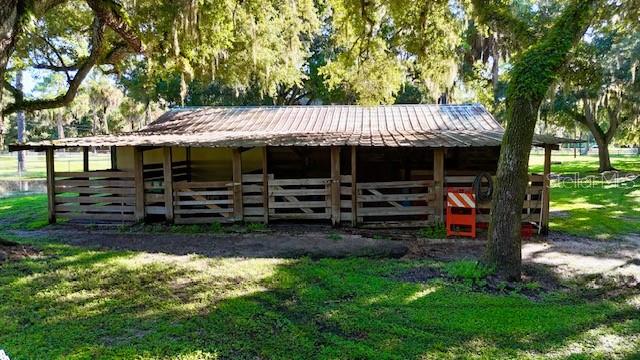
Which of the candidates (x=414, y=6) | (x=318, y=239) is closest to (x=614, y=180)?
(x=414, y=6)

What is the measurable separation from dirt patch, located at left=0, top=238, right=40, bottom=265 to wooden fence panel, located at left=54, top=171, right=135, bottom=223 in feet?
11.3

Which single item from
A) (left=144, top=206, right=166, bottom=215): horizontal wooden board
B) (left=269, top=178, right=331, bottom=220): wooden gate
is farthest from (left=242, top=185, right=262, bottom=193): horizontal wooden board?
(left=144, top=206, right=166, bottom=215): horizontal wooden board

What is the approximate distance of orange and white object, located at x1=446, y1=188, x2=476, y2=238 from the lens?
9906 millimetres

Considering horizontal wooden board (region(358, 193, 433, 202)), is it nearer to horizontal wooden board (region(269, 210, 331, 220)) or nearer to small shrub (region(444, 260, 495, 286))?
horizontal wooden board (region(269, 210, 331, 220))

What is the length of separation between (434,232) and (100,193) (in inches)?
314

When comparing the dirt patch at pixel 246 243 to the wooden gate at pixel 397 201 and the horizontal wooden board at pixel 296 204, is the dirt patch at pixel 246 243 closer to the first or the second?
the horizontal wooden board at pixel 296 204

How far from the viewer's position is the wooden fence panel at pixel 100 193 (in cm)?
1177

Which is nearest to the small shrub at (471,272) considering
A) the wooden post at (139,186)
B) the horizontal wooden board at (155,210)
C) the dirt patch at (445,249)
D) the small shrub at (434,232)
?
the dirt patch at (445,249)

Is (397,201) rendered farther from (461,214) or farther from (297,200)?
(297,200)

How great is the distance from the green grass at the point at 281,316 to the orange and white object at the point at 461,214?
3186mm

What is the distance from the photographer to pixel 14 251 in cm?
789

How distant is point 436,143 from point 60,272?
7.07 metres

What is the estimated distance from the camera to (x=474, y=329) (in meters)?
4.95

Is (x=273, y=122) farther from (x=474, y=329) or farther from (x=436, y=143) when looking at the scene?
(x=474, y=329)
